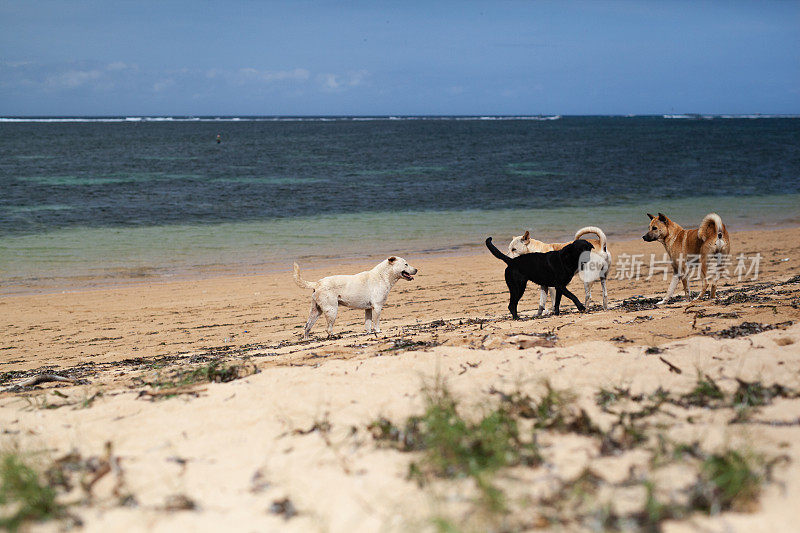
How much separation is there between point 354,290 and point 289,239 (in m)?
11.8

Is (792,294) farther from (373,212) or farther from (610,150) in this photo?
(610,150)

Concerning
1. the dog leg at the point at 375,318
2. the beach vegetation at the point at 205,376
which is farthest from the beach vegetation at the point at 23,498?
the dog leg at the point at 375,318

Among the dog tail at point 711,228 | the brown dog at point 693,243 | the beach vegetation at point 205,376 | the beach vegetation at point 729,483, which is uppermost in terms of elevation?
the dog tail at point 711,228

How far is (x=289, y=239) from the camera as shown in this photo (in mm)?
20062

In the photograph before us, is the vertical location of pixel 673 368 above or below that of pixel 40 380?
above

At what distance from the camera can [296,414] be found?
4.12 meters

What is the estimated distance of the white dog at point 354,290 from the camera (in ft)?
28.3

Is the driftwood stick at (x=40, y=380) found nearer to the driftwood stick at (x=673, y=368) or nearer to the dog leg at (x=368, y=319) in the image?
the dog leg at (x=368, y=319)

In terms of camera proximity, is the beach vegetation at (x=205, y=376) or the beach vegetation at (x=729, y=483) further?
the beach vegetation at (x=205, y=376)

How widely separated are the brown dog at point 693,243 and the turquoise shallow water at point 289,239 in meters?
8.03

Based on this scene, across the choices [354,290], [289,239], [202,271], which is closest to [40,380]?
[354,290]

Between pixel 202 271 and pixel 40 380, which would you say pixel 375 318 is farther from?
pixel 202 271

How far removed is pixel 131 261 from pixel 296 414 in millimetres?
14369

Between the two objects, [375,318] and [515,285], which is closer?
[375,318]
